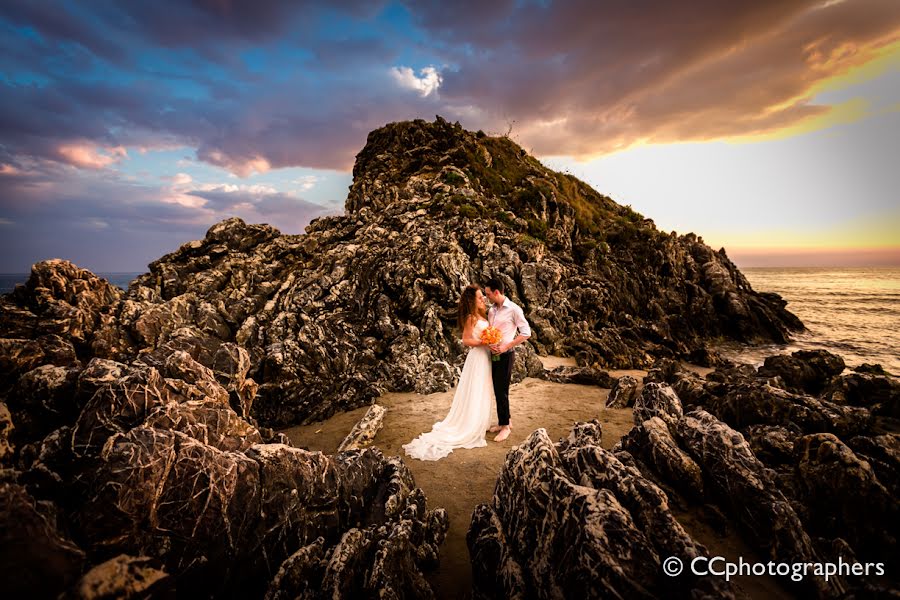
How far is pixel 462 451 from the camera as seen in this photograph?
25.2 feet

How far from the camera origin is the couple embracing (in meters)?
8.13

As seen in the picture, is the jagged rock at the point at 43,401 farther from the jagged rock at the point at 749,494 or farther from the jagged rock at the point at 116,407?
the jagged rock at the point at 749,494

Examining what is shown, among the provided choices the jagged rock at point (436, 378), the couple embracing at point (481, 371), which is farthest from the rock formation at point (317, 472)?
the couple embracing at point (481, 371)

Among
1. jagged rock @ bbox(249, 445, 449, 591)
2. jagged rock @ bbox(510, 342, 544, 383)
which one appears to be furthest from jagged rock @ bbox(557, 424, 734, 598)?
jagged rock @ bbox(510, 342, 544, 383)

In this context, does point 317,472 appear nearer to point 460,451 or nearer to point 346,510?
point 346,510

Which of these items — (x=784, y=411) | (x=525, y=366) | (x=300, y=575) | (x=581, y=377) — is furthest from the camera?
(x=525, y=366)

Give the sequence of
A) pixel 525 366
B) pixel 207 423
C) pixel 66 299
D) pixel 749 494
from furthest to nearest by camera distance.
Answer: pixel 525 366 → pixel 66 299 → pixel 207 423 → pixel 749 494

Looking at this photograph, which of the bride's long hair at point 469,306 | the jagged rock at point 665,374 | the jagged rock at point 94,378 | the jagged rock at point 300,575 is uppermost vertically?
the bride's long hair at point 469,306

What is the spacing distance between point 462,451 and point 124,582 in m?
5.94

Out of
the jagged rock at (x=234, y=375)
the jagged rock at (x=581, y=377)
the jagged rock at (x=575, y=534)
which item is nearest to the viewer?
the jagged rock at (x=575, y=534)

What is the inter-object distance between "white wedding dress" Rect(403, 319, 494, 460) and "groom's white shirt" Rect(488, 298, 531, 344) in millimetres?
325

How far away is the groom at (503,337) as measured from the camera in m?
8.18

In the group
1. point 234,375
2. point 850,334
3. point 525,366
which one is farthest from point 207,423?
point 850,334

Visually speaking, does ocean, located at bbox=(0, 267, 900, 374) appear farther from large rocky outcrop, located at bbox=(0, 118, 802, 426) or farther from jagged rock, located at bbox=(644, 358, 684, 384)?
jagged rock, located at bbox=(644, 358, 684, 384)
